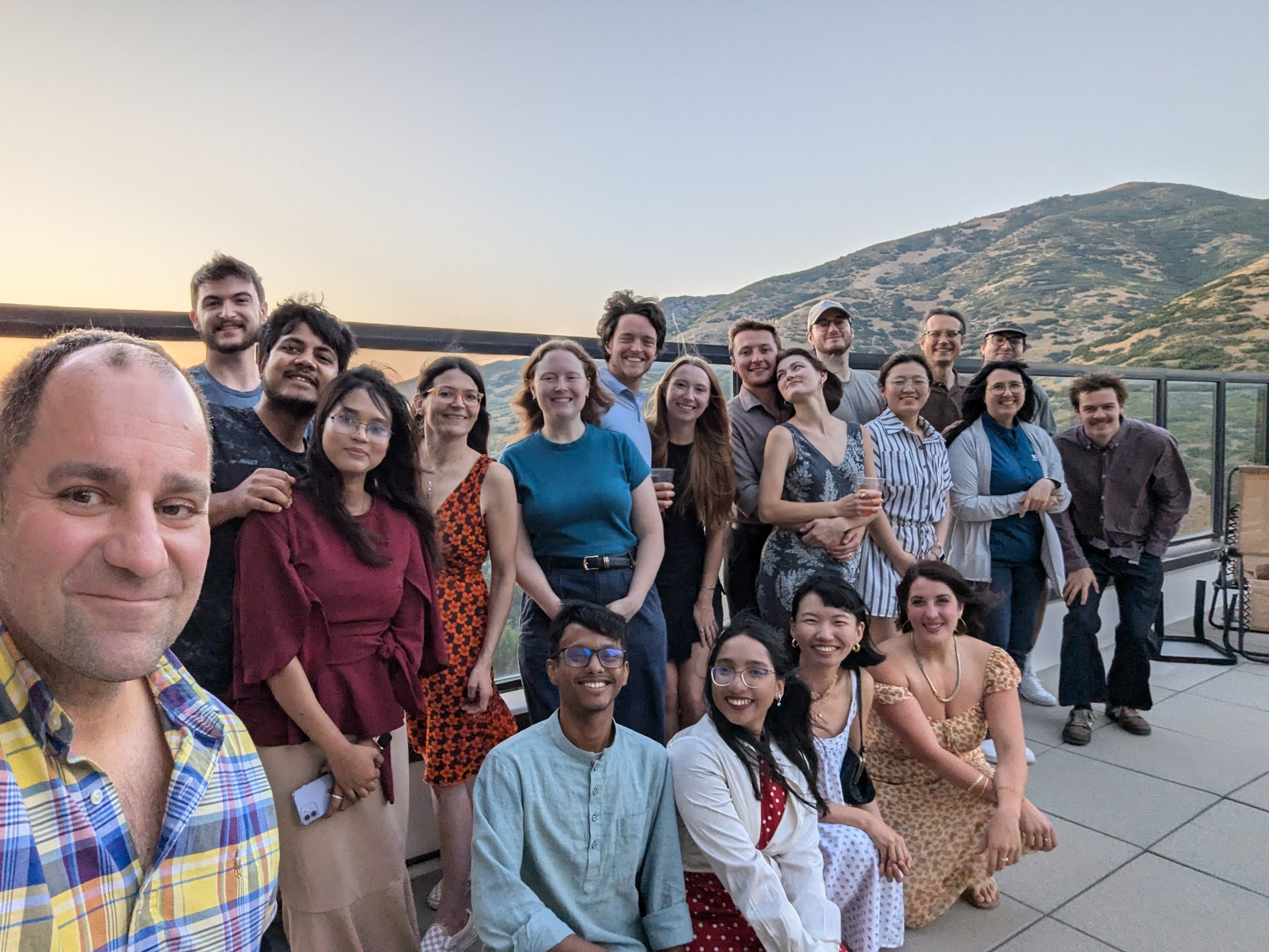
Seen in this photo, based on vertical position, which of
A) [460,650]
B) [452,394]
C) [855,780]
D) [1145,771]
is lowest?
[1145,771]

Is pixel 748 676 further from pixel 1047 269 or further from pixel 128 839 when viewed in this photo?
pixel 1047 269

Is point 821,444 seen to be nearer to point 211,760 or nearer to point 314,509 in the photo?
point 314,509

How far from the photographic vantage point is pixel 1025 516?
4.15 meters

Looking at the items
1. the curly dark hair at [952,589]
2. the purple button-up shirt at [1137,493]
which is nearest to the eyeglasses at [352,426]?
the curly dark hair at [952,589]

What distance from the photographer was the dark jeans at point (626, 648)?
104 inches

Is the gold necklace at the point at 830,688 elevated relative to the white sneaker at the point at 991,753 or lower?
elevated

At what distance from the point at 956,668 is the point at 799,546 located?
0.77m

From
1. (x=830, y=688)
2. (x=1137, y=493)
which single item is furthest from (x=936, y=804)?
(x=1137, y=493)

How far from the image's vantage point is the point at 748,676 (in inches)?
87.9

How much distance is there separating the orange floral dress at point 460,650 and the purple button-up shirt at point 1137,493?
12.4ft

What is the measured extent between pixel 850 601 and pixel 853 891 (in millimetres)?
914

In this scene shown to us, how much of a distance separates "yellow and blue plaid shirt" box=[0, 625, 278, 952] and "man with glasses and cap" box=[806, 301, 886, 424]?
3.56m

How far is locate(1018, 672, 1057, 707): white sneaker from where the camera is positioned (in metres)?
4.73

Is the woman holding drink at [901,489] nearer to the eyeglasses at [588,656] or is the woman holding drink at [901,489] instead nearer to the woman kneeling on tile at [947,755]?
the woman kneeling on tile at [947,755]
